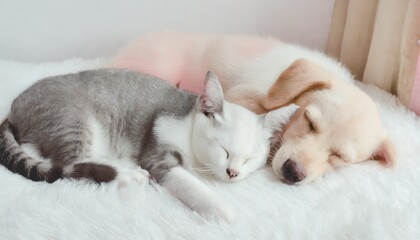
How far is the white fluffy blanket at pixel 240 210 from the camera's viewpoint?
3.62 feet

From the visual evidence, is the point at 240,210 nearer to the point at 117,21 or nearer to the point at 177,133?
the point at 177,133

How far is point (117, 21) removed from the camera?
2318 millimetres

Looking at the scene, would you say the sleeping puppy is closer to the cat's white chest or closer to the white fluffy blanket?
the white fluffy blanket

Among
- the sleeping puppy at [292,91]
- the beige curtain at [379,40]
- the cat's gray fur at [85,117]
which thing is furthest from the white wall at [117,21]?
the cat's gray fur at [85,117]

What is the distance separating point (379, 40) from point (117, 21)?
119 centimetres

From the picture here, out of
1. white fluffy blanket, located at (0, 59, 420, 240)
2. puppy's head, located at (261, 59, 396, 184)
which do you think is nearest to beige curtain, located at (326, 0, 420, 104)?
puppy's head, located at (261, 59, 396, 184)

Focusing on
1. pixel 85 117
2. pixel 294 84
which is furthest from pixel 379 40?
pixel 85 117

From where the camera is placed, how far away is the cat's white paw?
1.27 metres

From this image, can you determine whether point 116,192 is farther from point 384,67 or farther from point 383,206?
→ point 384,67

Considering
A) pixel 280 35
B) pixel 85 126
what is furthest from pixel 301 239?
pixel 280 35

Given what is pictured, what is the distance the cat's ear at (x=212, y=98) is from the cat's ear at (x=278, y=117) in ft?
0.46

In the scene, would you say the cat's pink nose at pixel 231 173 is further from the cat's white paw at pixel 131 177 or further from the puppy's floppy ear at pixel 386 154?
the puppy's floppy ear at pixel 386 154

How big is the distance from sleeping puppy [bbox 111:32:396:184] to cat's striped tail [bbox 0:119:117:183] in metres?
0.49

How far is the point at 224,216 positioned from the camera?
45.9 inches
